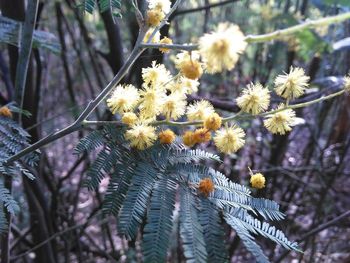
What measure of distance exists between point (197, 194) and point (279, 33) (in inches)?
20.0

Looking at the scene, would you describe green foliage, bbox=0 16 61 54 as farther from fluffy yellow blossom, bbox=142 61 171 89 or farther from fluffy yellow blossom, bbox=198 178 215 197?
→ fluffy yellow blossom, bbox=198 178 215 197

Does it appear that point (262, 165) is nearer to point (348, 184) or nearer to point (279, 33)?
point (348, 184)

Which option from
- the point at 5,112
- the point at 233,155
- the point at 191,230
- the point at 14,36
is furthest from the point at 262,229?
the point at 233,155

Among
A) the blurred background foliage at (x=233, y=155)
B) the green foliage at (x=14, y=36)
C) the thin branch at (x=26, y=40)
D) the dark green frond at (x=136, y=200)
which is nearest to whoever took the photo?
the dark green frond at (x=136, y=200)

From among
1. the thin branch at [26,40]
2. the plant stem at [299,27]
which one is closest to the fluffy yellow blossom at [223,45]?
the plant stem at [299,27]

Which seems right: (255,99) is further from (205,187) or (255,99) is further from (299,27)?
(299,27)

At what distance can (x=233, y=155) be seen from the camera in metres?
2.78

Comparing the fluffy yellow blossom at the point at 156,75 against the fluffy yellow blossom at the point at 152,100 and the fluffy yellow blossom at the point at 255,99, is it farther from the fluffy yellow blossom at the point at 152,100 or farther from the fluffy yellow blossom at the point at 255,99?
the fluffy yellow blossom at the point at 255,99

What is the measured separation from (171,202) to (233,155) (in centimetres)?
180

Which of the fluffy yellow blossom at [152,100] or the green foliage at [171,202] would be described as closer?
the green foliage at [171,202]

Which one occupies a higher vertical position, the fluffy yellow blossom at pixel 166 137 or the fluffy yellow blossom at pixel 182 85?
the fluffy yellow blossom at pixel 182 85

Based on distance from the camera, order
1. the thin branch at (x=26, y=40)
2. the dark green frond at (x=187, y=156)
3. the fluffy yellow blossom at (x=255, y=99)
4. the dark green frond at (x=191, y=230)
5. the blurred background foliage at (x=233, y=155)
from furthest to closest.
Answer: the blurred background foliage at (x=233, y=155) < the thin branch at (x=26, y=40) < the dark green frond at (x=187, y=156) < the fluffy yellow blossom at (x=255, y=99) < the dark green frond at (x=191, y=230)

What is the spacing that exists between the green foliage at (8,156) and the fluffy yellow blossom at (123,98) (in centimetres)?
29

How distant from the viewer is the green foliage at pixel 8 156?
107cm
